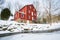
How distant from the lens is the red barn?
238 centimetres

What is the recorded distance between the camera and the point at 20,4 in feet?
7.91

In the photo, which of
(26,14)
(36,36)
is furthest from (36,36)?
(26,14)

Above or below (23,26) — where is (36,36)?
below

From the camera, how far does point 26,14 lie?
7.86 ft

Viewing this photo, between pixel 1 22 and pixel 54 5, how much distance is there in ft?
2.28

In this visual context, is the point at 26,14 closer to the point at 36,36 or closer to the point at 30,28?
the point at 30,28

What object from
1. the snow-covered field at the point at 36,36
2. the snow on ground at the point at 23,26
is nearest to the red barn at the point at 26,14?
the snow on ground at the point at 23,26

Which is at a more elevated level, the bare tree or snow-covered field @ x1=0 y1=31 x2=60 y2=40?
the bare tree

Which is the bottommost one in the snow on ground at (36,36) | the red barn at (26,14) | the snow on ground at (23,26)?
the snow on ground at (36,36)

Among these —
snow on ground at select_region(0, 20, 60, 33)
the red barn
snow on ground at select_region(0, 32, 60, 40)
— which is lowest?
snow on ground at select_region(0, 32, 60, 40)

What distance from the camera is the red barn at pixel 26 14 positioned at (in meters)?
2.38

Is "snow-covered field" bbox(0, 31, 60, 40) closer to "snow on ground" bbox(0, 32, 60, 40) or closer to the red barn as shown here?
"snow on ground" bbox(0, 32, 60, 40)

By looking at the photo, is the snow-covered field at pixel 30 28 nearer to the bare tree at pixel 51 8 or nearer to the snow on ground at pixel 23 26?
the snow on ground at pixel 23 26

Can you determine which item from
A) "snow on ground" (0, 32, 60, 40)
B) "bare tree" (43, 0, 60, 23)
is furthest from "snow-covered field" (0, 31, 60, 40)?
"bare tree" (43, 0, 60, 23)
